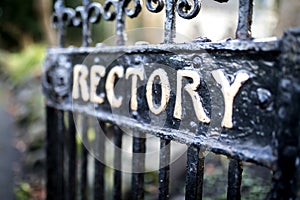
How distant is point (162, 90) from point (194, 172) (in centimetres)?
31

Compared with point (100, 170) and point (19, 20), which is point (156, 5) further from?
point (19, 20)

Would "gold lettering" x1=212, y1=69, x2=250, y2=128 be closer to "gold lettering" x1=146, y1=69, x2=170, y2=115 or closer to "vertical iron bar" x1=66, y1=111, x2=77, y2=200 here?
"gold lettering" x1=146, y1=69, x2=170, y2=115

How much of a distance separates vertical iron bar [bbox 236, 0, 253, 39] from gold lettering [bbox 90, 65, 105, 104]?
736 mm

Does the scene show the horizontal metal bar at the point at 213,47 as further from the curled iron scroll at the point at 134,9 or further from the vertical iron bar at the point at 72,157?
the vertical iron bar at the point at 72,157

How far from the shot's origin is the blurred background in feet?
9.17

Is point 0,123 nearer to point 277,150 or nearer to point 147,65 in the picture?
point 147,65

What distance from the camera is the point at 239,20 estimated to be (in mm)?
1066

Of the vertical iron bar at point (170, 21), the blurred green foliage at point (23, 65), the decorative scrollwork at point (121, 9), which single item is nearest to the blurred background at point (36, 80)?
the blurred green foliage at point (23, 65)

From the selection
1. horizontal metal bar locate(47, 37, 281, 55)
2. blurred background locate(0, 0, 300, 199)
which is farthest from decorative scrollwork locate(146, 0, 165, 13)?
blurred background locate(0, 0, 300, 199)

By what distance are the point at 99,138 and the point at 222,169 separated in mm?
1007

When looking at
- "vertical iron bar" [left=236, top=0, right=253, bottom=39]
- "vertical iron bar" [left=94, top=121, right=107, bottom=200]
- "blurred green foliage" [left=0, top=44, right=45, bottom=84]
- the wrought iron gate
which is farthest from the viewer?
"blurred green foliage" [left=0, top=44, right=45, bottom=84]

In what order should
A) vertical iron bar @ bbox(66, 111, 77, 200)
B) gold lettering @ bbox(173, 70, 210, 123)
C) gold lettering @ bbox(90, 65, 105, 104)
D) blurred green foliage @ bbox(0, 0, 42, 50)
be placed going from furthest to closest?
1. blurred green foliage @ bbox(0, 0, 42, 50)
2. vertical iron bar @ bbox(66, 111, 77, 200)
3. gold lettering @ bbox(90, 65, 105, 104)
4. gold lettering @ bbox(173, 70, 210, 123)

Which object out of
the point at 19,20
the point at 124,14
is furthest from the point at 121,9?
the point at 19,20

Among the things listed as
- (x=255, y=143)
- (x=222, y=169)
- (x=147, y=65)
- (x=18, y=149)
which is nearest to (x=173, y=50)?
(x=147, y=65)
